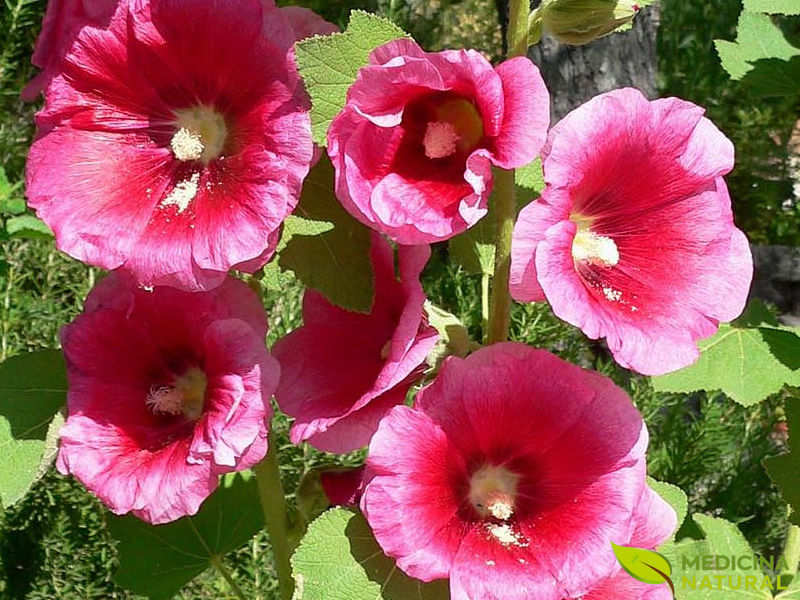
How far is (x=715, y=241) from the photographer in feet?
2.52

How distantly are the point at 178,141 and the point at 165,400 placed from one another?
0.75 ft

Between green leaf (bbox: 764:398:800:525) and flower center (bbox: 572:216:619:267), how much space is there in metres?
0.42

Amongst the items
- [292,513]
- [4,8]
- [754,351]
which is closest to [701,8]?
[4,8]

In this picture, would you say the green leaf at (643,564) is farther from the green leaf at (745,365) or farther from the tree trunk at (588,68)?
the tree trunk at (588,68)

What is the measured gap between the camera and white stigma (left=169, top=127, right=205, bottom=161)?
2.71 feet

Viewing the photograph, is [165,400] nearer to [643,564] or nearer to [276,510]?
[276,510]

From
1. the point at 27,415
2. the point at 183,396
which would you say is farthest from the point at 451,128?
the point at 27,415

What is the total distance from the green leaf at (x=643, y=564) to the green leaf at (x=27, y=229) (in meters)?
0.81

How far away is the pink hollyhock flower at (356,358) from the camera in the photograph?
29.7 inches

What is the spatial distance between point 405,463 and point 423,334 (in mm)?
100

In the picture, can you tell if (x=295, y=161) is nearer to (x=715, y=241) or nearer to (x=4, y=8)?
(x=715, y=241)

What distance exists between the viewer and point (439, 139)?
759 millimetres

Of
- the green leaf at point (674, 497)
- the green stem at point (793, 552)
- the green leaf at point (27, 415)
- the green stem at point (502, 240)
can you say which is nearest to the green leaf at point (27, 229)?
the green leaf at point (27, 415)

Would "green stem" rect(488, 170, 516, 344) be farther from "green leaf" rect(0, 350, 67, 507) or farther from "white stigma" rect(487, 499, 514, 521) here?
"green leaf" rect(0, 350, 67, 507)
